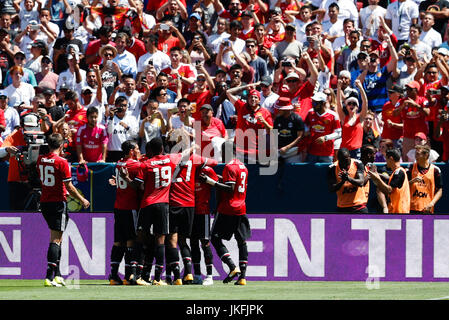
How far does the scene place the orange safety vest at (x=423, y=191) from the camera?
15.9 m

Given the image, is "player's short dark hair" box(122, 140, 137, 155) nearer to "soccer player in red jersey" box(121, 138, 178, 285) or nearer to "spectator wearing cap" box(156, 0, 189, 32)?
"soccer player in red jersey" box(121, 138, 178, 285)

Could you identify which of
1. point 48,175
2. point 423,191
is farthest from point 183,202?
point 423,191

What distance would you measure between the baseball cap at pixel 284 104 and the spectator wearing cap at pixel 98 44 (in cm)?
446

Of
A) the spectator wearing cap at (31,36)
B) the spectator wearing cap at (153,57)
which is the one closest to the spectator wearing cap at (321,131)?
the spectator wearing cap at (153,57)

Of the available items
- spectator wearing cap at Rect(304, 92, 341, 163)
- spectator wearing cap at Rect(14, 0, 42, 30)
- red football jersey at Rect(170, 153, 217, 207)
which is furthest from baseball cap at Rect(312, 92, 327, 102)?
spectator wearing cap at Rect(14, 0, 42, 30)

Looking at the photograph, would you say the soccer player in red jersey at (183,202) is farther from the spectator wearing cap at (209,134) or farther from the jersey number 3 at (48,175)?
the spectator wearing cap at (209,134)

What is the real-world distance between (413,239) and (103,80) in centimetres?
696

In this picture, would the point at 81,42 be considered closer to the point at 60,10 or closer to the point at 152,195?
the point at 60,10

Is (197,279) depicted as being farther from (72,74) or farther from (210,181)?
(72,74)

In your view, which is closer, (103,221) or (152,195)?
(152,195)

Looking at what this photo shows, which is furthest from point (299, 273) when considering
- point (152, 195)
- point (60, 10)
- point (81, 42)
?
point (60, 10)

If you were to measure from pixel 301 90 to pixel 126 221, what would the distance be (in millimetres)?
5062

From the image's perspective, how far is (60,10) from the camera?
22.0 meters
